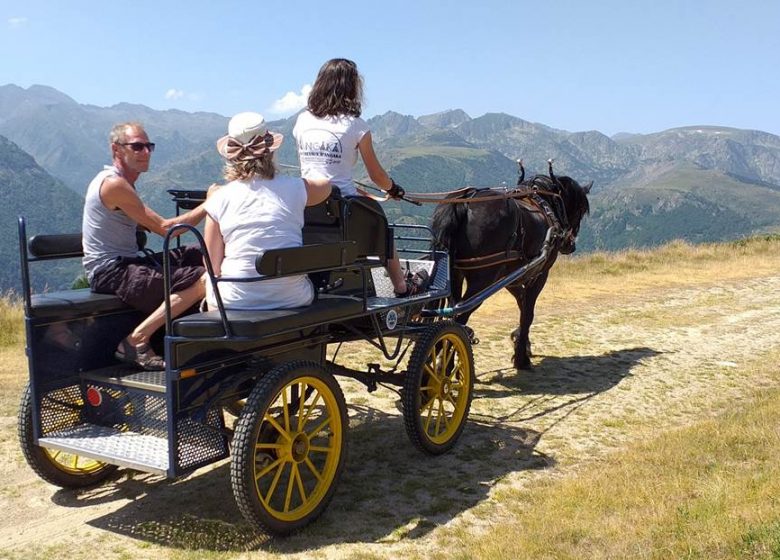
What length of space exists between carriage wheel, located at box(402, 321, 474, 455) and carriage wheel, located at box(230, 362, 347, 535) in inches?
36.0

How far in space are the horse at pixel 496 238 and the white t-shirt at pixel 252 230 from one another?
10.1 ft

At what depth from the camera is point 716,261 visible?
2030 centimetres

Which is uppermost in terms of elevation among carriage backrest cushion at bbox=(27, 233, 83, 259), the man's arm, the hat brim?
the hat brim

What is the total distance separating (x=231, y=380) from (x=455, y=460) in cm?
216

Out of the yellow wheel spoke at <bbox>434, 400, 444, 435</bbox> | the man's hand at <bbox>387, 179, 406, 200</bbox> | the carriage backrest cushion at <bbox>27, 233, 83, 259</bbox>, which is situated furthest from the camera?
the man's hand at <bbox>387, 179, 406, 200</bbox>

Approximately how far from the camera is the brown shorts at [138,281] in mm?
4684

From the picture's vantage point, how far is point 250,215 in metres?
4.30

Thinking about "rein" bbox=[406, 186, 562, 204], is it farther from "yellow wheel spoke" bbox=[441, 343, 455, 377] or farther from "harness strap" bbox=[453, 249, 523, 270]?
"yellow wheel spoke" bbox=[441, 343, 455, 377]

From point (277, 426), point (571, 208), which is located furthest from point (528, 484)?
point (571, 208)

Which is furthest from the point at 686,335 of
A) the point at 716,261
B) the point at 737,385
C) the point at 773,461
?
the point at 716,261

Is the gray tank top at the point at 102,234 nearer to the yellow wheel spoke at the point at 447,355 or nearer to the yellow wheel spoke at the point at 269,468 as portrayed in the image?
the yellow wheel spoke at the point at 269,468

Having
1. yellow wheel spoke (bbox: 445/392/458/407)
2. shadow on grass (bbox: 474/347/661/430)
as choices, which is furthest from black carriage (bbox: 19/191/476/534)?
shadow on grass (bbox: 474/347/661/430)

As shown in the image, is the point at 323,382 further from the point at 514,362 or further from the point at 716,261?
the point at 716,261

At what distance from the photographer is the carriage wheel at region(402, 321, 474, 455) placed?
5.36 m
